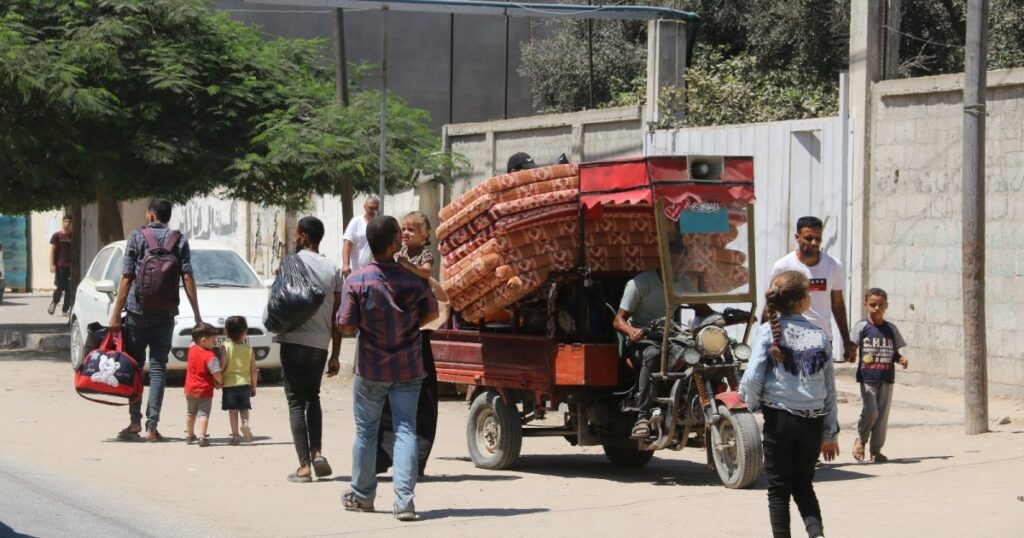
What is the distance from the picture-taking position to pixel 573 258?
1003 centimetres

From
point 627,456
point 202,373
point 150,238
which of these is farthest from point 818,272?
point 150,238

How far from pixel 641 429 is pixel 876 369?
2073mm

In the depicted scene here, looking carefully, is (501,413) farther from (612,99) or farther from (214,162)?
(612,99)

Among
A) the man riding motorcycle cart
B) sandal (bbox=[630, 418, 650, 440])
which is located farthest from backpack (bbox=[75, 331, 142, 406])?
sandal (bbox=[630, 418, 650, 440])

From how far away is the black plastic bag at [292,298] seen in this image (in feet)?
30.5

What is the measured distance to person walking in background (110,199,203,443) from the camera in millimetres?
11539

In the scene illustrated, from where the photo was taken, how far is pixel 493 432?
34.4 feet

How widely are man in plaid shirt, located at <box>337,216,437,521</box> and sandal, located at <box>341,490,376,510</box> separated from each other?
17 centimetres

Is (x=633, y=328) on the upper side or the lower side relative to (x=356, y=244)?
lower

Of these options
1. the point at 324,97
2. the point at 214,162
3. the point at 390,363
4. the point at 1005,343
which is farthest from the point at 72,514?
the point at 324,97

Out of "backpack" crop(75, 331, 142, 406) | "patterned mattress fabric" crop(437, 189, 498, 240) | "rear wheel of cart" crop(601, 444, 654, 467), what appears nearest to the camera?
"patterned mattress fabric" crop(437, 189, 498, 240)

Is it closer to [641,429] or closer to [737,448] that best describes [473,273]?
[641,429]

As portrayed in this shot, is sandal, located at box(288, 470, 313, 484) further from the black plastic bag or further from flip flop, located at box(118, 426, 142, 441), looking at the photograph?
flip flop, located at box(118, 426, 142, 441)

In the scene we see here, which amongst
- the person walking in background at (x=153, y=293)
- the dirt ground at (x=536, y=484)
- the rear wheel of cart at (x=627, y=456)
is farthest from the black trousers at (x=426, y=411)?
the person walking in background at (x=153, y=293)
